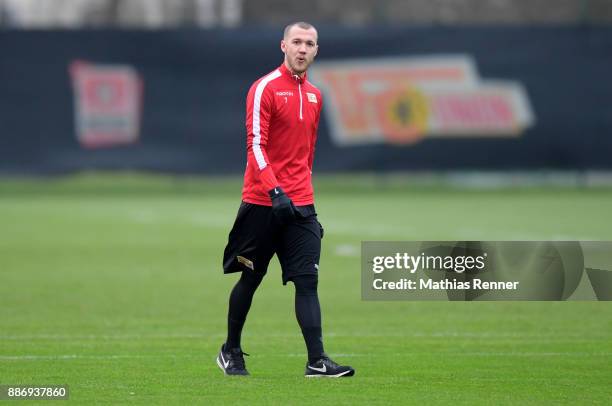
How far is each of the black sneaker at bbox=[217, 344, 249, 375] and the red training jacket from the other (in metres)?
0.96

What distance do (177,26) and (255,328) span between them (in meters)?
19.8

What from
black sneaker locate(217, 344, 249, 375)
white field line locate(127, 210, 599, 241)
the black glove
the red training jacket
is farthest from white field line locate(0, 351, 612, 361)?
white field line locate(127, 210, 599, 241)

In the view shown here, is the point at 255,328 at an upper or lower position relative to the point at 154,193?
upper

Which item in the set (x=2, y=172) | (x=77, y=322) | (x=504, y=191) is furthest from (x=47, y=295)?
(x=504, y=191)

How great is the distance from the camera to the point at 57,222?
23359 mm

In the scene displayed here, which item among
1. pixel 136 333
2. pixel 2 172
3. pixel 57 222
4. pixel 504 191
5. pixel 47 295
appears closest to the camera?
pixel 136 333

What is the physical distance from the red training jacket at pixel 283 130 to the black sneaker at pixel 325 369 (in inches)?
38.6

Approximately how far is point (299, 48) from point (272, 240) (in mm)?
1195

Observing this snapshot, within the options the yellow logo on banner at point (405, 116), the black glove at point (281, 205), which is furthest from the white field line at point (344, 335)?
the yellow logo on banner at point (405, 116)

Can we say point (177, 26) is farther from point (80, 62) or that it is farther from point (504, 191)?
point (504, 191)

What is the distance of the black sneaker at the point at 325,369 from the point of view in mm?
8141

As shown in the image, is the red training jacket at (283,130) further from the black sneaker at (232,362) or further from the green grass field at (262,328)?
the green grass field at (262,328)

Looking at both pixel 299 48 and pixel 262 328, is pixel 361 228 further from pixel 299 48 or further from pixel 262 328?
pixel 299 48

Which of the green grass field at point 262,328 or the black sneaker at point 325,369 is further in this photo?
the black sneaker at point 325,369
